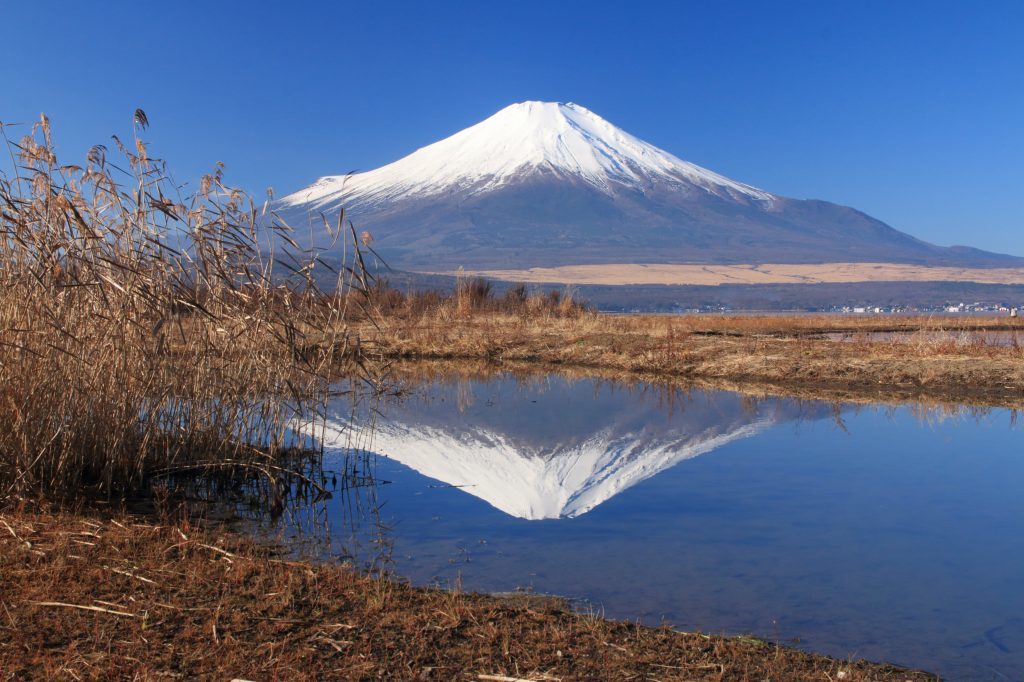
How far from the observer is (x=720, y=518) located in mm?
5574

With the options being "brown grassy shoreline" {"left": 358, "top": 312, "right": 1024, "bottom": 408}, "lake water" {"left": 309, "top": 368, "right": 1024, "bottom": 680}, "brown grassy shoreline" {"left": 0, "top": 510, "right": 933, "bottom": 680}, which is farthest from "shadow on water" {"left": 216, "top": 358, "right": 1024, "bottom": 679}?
"brown grassy shoreline" {"left": 358, "top": 312, "right": 1024, "bottom": 408}

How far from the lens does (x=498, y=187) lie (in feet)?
537

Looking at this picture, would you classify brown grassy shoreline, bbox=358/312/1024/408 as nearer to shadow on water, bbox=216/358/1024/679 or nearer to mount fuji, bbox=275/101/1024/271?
shadow on water, bbox=216/358/1024/679

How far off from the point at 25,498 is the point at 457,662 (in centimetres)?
282

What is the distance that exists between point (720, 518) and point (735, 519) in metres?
0.09

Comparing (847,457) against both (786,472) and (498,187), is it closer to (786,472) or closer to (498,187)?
(786,472)

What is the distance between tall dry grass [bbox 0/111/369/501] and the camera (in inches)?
192

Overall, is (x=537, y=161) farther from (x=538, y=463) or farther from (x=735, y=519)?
(x=735, y=519)

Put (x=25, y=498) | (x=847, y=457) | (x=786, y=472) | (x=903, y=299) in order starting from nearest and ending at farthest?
(x=25, y=498) → (x=786, y=472) → (x=847, y=457) → (x=903, y=299)

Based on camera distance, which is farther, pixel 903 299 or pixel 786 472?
pixel 903 299

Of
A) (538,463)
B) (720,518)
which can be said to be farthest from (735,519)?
(538,463)

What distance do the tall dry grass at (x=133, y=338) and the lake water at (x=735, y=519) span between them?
985 millimetres

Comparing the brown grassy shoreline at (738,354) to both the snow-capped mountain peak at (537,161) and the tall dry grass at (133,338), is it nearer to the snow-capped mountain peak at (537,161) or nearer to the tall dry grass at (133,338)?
the tall dry grass at (133,338)

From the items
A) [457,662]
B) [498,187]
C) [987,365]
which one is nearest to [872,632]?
[457,662]
